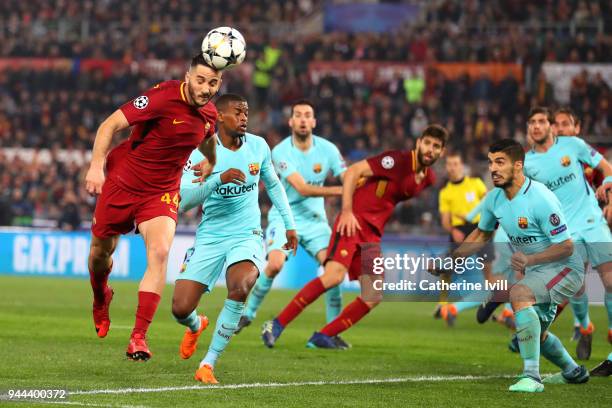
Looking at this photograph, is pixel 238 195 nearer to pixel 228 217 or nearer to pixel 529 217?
pixel 228 217

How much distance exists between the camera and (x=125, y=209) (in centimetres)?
887

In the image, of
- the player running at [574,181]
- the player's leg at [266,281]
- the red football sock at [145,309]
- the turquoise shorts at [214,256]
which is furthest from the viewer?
the player's leg at [266,281]

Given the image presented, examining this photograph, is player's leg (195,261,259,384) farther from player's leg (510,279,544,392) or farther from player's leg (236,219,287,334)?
player's leg (236,219,287,334)

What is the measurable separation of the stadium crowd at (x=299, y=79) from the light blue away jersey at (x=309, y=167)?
11326 millimetres

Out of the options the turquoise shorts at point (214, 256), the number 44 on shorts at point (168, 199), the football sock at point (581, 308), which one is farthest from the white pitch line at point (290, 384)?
the football sock at point (581, 308)

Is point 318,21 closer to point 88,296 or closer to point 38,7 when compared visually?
point 38,7

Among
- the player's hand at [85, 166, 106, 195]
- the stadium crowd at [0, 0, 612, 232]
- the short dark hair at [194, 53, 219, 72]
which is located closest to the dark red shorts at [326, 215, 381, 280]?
the short dark hair at [194, 53, 219, 72]

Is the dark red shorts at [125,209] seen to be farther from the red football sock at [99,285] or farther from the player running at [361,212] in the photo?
the player running at [361,212]

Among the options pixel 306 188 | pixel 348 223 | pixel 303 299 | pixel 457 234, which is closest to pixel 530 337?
pixel 348 223

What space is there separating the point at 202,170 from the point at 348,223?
2322mm

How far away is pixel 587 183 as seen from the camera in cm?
1205

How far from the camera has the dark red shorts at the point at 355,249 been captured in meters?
11.7

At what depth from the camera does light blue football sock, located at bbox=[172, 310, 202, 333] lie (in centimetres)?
940

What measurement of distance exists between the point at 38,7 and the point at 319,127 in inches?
444
